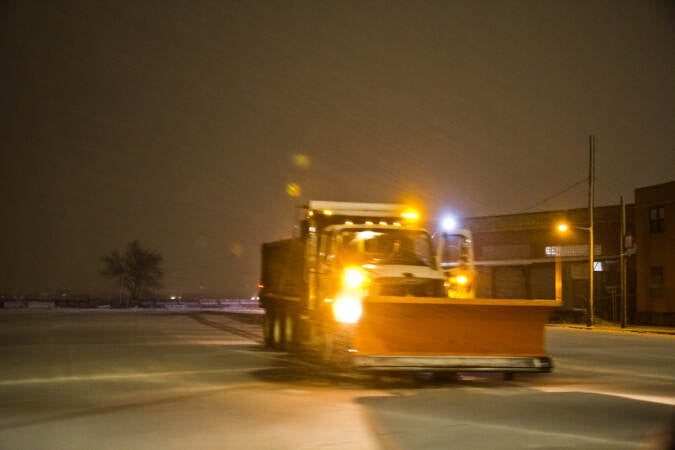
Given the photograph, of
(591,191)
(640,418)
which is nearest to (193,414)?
(640,418)

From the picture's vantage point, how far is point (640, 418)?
9891 millimetres

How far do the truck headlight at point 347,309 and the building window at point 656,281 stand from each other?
134 feet

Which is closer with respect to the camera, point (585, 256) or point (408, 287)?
point (408, 287)

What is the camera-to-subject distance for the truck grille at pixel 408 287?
1429 centimetres

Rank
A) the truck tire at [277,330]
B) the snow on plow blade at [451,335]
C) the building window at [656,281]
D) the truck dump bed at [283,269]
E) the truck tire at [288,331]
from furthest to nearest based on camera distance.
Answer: the building window at [656,281] → the truck tire at [277,330] → the truck tire at [288,331] → the truck dump bed at [283,269] → the snow on plow blade at [451,335]

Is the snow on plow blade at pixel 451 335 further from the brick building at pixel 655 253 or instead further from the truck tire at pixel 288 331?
the brick building at pixel 655 253

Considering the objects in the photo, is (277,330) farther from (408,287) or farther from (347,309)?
(347,309)

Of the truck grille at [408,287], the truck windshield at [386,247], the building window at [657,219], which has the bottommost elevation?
the truck grille at [408,287]

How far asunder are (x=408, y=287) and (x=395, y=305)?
6.17ft

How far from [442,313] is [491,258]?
5673 cm

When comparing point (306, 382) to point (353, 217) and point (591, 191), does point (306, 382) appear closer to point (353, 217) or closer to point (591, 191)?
point (353, 217)

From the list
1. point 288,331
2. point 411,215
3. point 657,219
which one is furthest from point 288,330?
point 657,219

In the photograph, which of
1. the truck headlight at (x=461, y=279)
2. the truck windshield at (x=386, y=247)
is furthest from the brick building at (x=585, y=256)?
the truck headlight at (x=461, y=279)

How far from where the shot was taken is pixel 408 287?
1459 cm
